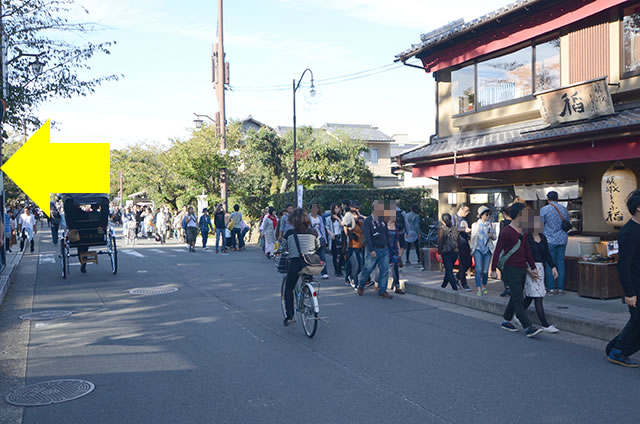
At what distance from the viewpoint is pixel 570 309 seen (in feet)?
28.2

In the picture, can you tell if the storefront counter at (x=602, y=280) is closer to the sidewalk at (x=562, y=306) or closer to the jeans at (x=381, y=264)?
the sidewalk at (x=562, y=306)

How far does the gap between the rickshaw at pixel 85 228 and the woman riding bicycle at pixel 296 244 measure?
7.30m

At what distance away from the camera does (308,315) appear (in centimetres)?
741

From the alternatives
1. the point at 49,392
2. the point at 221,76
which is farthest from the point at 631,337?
the point at 221,76

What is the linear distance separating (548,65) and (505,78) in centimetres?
A: 121

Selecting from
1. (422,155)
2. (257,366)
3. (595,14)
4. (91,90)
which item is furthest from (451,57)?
(257,366)

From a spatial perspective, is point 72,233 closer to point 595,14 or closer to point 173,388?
point 173,388

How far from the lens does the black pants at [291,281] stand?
25.1ft

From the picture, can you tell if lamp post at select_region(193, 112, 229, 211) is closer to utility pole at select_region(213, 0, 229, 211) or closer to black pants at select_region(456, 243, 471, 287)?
utility pole at select_region(213, 0, 229, 211)

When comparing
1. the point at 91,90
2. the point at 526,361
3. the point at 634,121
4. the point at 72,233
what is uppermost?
the point at 91,90

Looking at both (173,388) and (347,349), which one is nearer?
(173,388)

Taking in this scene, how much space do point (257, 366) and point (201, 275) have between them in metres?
8.23

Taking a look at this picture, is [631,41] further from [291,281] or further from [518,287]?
[291,281]

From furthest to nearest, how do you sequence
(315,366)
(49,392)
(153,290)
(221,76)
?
(221,76) → (153,290) → (315,366) → (49,392)
